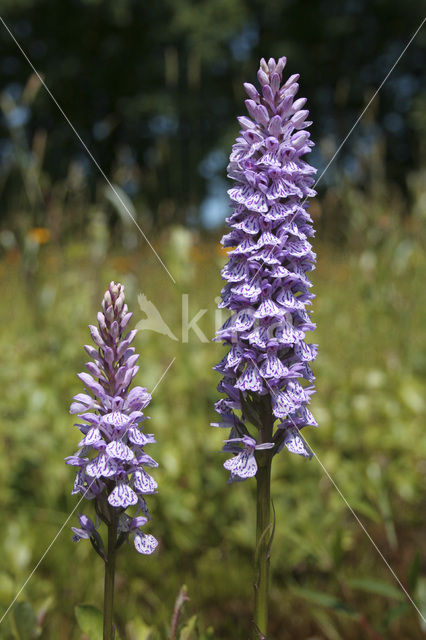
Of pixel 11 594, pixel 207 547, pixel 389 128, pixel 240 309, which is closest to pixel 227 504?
pixel 207 547

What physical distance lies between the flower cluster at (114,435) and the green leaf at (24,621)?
1.47 feet

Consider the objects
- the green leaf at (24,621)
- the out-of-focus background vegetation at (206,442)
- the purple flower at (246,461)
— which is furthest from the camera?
the out-of-focus background vegetation at (206,442)

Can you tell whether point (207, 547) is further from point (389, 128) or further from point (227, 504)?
point (389, 128)

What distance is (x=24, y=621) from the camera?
1605mm

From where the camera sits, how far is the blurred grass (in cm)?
262

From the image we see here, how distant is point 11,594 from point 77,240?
4.94 meters

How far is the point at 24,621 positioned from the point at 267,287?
3.64ft

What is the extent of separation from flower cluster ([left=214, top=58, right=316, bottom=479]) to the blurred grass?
0.90m

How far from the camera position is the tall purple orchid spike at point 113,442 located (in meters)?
1.24

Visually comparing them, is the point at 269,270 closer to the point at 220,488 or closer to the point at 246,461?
the point at 246,461

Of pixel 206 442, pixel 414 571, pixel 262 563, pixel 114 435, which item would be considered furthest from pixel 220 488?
pixel 114 435

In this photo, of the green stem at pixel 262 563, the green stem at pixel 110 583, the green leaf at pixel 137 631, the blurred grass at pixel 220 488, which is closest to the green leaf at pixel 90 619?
the green leaf at pixel 137 631

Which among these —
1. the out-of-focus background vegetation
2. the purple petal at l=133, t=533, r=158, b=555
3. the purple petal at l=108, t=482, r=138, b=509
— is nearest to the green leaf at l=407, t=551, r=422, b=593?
the out-of-focus background vegetation

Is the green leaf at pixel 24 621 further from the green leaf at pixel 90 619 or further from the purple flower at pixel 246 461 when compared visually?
the purple flower at pixel 246 461
